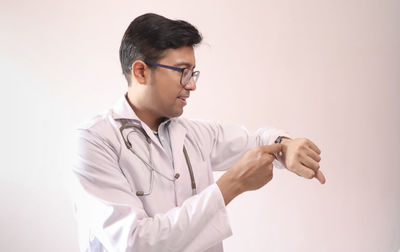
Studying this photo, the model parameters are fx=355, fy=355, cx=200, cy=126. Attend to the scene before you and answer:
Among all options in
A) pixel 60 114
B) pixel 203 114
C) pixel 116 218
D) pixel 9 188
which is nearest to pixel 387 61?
pixel 203 114

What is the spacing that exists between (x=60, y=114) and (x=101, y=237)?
4.68 feet

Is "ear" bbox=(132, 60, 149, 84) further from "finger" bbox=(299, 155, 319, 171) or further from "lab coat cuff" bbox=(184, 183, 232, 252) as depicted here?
"finger" bbox=(299, 155, 319, 171)

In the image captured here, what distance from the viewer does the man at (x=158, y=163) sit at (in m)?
1.01

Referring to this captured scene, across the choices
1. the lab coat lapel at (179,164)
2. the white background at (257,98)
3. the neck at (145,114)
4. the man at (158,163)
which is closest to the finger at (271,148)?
the man at (158,163)

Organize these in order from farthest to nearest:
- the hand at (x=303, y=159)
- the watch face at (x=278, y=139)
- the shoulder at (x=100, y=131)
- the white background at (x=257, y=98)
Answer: the white background at (x=257, y=98)
the watch face at (x=278, y=139)
the hand at (x=303, y=159)
the shoulder at (x=100, y=131)

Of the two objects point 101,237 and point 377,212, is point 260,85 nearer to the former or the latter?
point 377,212

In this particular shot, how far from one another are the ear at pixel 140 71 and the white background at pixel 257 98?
0.98m

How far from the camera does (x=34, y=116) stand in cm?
225

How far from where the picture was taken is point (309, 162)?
A: 4.05ft

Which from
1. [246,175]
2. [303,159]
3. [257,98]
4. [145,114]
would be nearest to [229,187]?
[246,175]

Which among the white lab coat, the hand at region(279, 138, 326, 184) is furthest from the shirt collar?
the hand at region(279, 138, 326, 184)

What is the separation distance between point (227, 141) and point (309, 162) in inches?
16.0

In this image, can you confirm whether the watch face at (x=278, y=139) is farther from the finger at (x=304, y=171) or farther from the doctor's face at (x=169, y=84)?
the doctor's face at (x=169, y=84)

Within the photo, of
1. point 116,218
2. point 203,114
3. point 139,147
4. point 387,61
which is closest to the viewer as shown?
point 116,218
